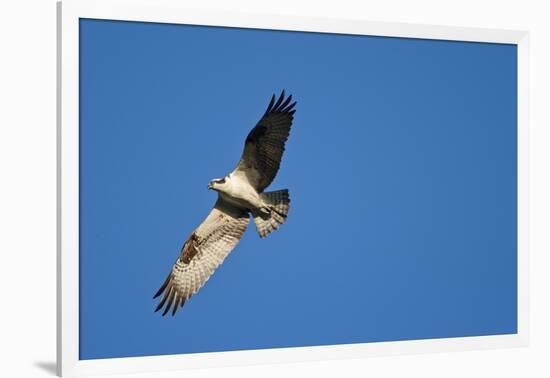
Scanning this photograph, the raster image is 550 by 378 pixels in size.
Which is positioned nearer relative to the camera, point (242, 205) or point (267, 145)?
point (267, 145)

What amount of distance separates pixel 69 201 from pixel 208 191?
0.73 metres

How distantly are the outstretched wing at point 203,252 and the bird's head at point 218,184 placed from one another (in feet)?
0.25

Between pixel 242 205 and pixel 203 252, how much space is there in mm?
336

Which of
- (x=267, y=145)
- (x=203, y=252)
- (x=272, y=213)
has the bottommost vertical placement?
(x=203, y=252)

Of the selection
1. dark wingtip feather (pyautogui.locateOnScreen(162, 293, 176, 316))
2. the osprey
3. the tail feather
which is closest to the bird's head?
the osprey

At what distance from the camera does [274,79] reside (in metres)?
5.23

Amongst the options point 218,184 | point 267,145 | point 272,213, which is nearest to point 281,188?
point 272,213

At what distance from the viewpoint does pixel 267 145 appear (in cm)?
520

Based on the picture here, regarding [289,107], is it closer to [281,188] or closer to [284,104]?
[284,104]

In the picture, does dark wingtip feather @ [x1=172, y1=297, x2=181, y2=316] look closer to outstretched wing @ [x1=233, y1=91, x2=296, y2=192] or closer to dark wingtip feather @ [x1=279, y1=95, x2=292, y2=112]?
outstretched wing @ [x1=233, y1=91, x2=296, y2=192]

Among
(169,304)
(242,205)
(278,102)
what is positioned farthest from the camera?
(242,205)

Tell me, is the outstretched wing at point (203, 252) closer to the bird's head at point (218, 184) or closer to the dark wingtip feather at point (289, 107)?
the bird's head at point (218, 184)
